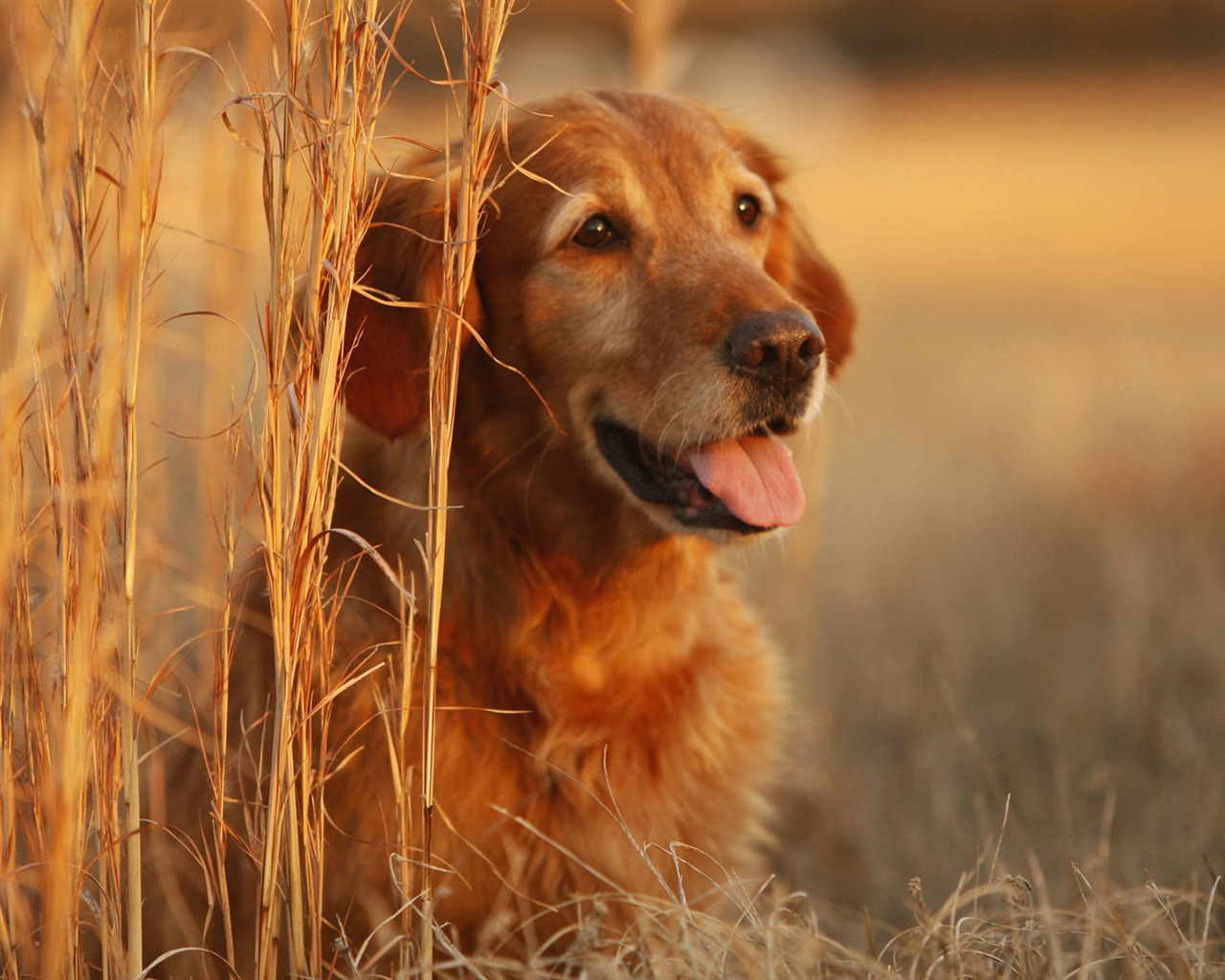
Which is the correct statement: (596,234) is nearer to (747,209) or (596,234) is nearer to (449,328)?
(747,209)

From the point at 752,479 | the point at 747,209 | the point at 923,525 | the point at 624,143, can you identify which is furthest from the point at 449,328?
the point at 923,525

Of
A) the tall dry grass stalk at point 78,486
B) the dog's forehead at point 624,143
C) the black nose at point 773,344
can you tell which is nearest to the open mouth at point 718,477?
the black nose at point 773,344

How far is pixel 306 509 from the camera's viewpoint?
1.72 meters

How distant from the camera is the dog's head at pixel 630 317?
2273 mm

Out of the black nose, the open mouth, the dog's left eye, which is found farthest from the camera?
the dog's left eye

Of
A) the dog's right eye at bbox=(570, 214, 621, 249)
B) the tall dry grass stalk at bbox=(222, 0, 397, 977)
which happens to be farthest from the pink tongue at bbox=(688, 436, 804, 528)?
the tall dry grass stalk at bbox=(222, 0, 397, 977)

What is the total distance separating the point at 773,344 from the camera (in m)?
2.23

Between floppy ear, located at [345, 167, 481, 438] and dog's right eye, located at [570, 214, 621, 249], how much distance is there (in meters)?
0.23

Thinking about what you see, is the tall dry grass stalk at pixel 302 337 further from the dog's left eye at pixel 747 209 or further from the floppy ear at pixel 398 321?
the dog's left eye at pixel 747 209

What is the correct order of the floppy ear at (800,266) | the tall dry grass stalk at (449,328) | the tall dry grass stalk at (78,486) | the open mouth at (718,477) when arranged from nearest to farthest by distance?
the tall dry grass stalk at (78,486) < the tall dry grass stalk at (449,328) < the open mouth at (718,477) < the floppy ear at (800,266)

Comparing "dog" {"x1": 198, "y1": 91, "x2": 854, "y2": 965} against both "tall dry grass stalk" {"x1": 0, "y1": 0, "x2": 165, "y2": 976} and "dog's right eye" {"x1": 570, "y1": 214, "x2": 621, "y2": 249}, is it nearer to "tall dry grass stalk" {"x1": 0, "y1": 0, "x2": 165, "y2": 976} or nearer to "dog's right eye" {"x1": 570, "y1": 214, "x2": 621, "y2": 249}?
"dog's right eye" {"x1": 570, "y1": 214, "x2": 621, "y2": 249}

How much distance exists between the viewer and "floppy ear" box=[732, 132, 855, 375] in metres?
2.96

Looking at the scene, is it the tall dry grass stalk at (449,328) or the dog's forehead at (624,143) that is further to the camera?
the dog's forehead at (624,143)

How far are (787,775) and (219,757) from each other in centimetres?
206
